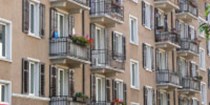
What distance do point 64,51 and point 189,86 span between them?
21170mm

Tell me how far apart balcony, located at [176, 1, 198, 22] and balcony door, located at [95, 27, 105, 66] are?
51.5 ft

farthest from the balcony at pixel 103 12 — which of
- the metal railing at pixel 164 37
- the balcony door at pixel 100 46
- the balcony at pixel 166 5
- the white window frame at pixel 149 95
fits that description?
the balcony at pixel 166 5

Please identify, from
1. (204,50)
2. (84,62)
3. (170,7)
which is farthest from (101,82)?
(204,50)

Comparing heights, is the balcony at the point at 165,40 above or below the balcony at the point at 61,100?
above

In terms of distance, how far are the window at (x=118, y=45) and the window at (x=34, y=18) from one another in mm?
8792

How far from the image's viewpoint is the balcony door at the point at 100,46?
133ft

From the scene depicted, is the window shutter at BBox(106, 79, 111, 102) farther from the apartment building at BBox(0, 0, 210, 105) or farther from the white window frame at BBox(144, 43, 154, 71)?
the white window frame at BBox(144, 43, 154, 71)

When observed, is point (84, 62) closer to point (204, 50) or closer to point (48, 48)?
point (48, 48)

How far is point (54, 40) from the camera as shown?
36.3m

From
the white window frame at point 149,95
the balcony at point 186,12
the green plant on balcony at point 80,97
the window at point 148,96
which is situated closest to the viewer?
the green plant on balcony at point 80,97

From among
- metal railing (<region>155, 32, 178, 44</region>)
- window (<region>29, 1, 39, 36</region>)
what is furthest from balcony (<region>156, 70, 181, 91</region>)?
window (<region>29, 1, 39, 36</region>)

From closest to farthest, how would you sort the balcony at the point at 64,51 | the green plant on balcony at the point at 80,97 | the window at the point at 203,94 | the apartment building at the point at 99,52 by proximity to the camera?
1. the apartment building at the point at 99,52
2. the balcony at the point at 64,51
3. the green plant on balcony at the point at 80,97
4. the window at the point at 203,94

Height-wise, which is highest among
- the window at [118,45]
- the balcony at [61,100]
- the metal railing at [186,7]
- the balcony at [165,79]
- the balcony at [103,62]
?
the metal railing at [186,7]

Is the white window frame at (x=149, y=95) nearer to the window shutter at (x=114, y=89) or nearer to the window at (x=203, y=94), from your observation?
the window shutter at (x=114, y=89)
